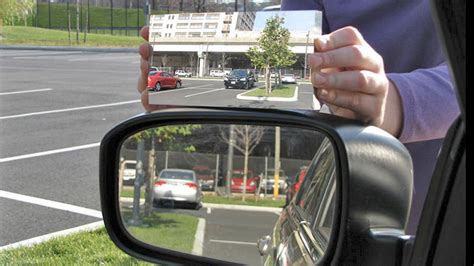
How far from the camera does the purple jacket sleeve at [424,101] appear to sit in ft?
4.25

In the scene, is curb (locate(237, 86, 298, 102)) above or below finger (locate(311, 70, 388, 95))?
below

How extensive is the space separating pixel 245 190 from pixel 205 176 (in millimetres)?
116

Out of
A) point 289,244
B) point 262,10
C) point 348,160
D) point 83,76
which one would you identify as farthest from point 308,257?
point 83,76

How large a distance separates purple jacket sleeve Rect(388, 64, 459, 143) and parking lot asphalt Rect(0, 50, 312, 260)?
0.63ft

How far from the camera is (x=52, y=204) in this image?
6.50 m

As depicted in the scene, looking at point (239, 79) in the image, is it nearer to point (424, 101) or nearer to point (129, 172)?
point (424, 101)

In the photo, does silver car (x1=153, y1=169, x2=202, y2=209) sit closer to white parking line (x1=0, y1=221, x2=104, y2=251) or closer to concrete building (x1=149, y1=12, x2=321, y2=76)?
concrete building (x1=149, y1=12, x2=321, y2=76)

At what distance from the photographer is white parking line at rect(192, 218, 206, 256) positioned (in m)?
1.65

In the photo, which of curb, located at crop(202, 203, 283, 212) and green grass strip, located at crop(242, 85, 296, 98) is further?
→ curb, located at crop(202, 203, 283, 212)

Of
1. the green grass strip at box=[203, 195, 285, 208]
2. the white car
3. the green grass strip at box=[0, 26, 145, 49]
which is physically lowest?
the green grass strip at box=[0, 26, 145, 49]

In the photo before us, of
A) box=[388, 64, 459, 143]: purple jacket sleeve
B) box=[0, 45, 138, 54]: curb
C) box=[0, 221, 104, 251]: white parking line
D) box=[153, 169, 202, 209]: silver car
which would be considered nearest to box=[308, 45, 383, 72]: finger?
box=[388, 64, 459, 143]: purple jacket sleeve

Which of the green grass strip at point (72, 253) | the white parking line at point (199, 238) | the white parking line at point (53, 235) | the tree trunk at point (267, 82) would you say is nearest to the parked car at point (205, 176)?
the white parking line at point (199, 238)

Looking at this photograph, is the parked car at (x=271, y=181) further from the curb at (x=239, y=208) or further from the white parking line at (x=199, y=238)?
the white parking line at (x=199, y=238)

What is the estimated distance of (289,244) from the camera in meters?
1.66
